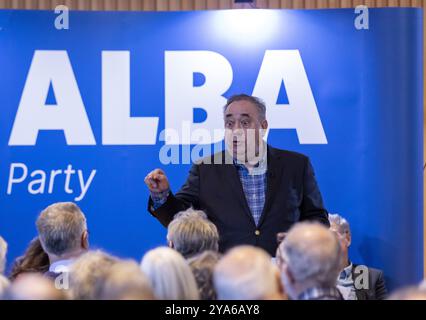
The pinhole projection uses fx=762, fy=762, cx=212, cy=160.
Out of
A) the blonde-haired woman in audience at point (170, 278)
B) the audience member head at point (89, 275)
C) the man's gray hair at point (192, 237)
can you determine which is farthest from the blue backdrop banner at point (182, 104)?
the blonde-haired woman in audience at point (170, 278)

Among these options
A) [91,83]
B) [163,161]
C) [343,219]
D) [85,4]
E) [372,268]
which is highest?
[85,4]

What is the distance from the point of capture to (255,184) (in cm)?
436

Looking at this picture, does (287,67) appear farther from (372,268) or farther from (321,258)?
(321,258)

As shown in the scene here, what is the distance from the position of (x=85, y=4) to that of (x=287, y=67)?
6.46 ft

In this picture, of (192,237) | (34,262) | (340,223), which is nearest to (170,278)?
(192,237)

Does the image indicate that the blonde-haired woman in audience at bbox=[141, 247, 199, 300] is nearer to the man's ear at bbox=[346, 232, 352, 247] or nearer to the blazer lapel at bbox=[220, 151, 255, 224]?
the blazer lapel at bbox=[220, 151, 255, 224]

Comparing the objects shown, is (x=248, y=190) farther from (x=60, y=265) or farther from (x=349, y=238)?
(x=60, y=265)

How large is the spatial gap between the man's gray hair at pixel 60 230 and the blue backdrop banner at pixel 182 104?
105cm

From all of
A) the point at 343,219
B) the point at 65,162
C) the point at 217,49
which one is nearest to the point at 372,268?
the point at 343,219

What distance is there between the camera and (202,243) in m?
3.31

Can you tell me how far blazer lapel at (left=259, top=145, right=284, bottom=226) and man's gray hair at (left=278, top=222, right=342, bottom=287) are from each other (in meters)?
1.93

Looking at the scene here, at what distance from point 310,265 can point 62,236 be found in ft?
5.33

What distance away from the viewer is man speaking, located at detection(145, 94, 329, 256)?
167 inches

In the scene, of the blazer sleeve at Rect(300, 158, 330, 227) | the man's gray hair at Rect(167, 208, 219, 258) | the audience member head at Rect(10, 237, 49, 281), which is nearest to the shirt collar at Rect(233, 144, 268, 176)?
the blazer sleeve at Rect(300, 158, 330, 227)
